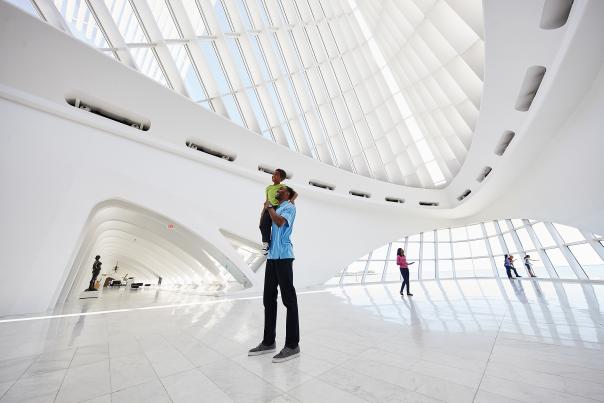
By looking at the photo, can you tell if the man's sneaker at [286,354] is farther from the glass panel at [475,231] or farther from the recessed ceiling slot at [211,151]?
the glass panel at [475,231]

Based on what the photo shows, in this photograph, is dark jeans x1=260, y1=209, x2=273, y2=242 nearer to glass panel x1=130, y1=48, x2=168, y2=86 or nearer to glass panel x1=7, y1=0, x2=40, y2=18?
glass panel x1=7, y1=0, x2=40, y2=18

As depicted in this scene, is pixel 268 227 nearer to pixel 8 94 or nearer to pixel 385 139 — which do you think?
pixel 8 94

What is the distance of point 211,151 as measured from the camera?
1304 cm

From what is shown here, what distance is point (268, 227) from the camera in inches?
120

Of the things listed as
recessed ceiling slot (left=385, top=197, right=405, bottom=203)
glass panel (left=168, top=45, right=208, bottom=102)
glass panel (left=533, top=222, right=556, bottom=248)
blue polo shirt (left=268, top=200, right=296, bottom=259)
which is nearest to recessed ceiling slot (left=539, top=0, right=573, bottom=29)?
blue polo shirt (left=268, top=200, right=296, bottom=259)

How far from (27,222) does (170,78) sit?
23.7 ft

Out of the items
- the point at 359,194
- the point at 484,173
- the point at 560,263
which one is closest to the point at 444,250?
the point at 560,263

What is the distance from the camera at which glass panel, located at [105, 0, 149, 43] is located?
888 cm

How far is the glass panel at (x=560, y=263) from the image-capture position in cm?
1523

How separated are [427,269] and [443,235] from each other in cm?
399

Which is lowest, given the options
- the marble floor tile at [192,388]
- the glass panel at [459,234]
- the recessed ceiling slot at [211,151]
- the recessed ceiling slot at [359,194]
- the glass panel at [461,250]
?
the marble floor tile at [192,388]

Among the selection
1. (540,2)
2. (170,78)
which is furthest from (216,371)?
(170,78)

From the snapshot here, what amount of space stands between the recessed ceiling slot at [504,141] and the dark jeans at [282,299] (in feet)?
44.3

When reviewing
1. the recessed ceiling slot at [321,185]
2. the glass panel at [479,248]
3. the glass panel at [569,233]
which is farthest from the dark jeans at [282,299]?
the glass panel at [479,248]
